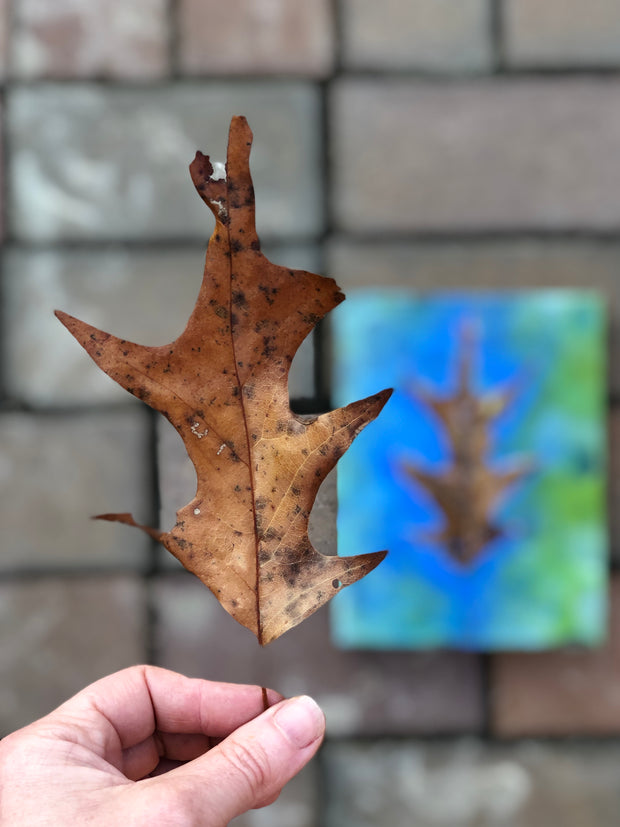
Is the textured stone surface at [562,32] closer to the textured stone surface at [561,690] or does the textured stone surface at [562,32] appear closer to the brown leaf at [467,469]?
the brown leaf at [467,469]

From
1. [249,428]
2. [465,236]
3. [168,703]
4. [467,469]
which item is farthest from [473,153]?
[168,703]

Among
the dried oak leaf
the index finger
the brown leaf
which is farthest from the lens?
the brown leaf

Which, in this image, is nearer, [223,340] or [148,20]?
[223,340]

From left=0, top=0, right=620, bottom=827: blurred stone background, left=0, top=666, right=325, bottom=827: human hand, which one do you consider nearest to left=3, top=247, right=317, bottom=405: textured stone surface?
left=0, top=0, right=620, bottom=827: blurred stone background

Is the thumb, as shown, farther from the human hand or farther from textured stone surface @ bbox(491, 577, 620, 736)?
textured stone surface @ bbox(491, 577, 620, 736)

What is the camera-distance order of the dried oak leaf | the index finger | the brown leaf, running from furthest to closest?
the brown leaf, the index finger, the dried oak leaf

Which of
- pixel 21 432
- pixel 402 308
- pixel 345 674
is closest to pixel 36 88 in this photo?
pixel 21 432

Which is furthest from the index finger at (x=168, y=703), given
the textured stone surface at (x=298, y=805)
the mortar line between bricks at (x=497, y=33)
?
the mortar line between bricks at (x=497, y=33)

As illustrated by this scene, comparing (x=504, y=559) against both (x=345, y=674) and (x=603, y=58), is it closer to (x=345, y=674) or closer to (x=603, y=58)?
(x=345, y=674)
